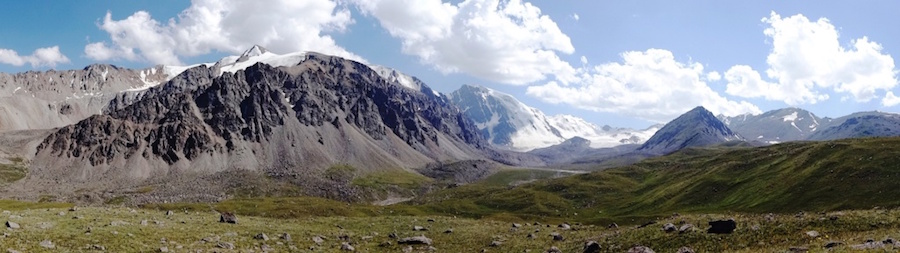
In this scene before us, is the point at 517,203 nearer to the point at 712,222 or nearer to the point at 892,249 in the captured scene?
the point at 712,222

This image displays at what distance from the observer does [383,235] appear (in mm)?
54188

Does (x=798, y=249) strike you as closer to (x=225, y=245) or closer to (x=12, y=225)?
(x=225, y=245)

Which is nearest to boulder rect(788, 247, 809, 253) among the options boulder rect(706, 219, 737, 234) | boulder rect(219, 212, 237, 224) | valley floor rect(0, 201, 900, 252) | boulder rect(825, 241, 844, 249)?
valley floor rect(0, 201, 900, 252)

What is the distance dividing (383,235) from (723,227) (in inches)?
1222

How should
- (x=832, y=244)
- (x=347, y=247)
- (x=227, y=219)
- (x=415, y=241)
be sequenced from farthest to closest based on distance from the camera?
(x=227, y=219), (x=415, y=241), (x=347, y=247), (x=832, y=244)

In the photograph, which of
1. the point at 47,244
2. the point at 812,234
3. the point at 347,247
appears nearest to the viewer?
the point at 47,244

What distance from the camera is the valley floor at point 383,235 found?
118 feet

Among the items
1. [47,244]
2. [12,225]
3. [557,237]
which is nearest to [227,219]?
[12,225]

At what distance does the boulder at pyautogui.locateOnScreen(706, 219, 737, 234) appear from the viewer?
40.2 metres

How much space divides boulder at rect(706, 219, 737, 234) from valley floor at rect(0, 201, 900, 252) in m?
0.72

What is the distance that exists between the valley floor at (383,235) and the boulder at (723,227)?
72 cm

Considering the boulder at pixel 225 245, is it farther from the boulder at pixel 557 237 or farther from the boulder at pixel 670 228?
the boulder at pixel 670 228

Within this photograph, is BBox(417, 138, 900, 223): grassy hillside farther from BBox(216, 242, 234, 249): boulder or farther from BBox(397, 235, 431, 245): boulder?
BBox(216, 242, 234, 249): boulder

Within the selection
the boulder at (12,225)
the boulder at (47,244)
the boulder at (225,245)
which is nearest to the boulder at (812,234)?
the boulder at (225,245)
